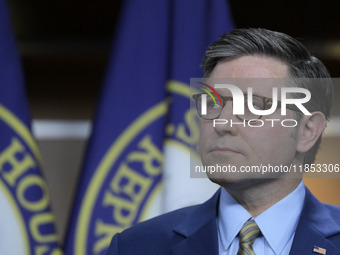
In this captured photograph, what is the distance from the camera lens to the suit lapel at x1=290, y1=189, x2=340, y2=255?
0.72 metres

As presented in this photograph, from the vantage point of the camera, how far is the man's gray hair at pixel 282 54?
75cm

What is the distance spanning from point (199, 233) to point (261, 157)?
137 mm

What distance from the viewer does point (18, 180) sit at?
1279 millimetres

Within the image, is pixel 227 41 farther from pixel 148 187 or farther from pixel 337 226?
pixel 148 187

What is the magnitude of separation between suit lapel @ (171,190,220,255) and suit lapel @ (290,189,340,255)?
11cm

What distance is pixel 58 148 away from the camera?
1.53m

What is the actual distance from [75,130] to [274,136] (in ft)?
2.91

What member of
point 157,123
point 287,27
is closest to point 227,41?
point 157,123

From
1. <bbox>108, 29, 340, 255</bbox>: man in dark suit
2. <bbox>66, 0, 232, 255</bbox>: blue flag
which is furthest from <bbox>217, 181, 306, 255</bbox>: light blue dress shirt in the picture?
<bbox>66, 0, 232, 255</bbox>: blue flag

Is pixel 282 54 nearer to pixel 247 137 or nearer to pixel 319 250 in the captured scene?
pixel 247 137

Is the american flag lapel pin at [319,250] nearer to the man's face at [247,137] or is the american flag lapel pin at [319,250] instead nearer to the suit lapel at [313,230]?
the suit lapel at [313,230]

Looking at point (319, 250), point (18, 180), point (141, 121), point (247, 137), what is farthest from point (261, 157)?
point (18, 180)

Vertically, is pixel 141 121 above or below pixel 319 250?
above

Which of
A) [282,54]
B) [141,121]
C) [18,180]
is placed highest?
[282,54]
